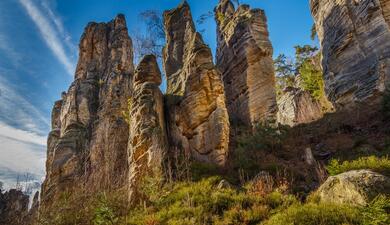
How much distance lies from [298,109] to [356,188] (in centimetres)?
1861

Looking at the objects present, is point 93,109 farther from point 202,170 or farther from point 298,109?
point 202,170

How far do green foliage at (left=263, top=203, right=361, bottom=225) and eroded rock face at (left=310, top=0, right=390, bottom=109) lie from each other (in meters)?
13.1

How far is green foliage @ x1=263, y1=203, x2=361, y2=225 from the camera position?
17.4ft

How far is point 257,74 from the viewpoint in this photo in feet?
67.9

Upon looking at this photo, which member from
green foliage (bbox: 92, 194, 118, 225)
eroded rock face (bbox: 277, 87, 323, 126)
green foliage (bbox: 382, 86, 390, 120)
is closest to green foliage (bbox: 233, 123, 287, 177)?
green foliage (bbox: 382, 86, 390, 120)

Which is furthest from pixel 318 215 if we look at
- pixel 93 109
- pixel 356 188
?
pixel 93 109

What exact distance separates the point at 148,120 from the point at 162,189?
3563mm

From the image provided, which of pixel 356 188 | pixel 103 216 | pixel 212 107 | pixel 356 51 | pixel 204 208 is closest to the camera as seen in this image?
pixel 356 188

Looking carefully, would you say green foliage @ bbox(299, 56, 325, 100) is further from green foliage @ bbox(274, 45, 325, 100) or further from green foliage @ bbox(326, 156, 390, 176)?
green foliage @ bbox(326, 156, 390, 176)

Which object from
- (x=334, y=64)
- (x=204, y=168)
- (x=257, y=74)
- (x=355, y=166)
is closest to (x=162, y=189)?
(x=204, y=168)

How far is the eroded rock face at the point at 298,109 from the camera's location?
22.0 metres

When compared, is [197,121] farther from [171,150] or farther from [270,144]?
[270,144]

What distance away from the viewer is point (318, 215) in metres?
5.62

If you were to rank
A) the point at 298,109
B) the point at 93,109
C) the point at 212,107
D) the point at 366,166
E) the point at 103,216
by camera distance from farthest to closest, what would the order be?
the point at 93,109
the point at 298,109
the point at 212,107
the point at 366,166
the point at 103,216
